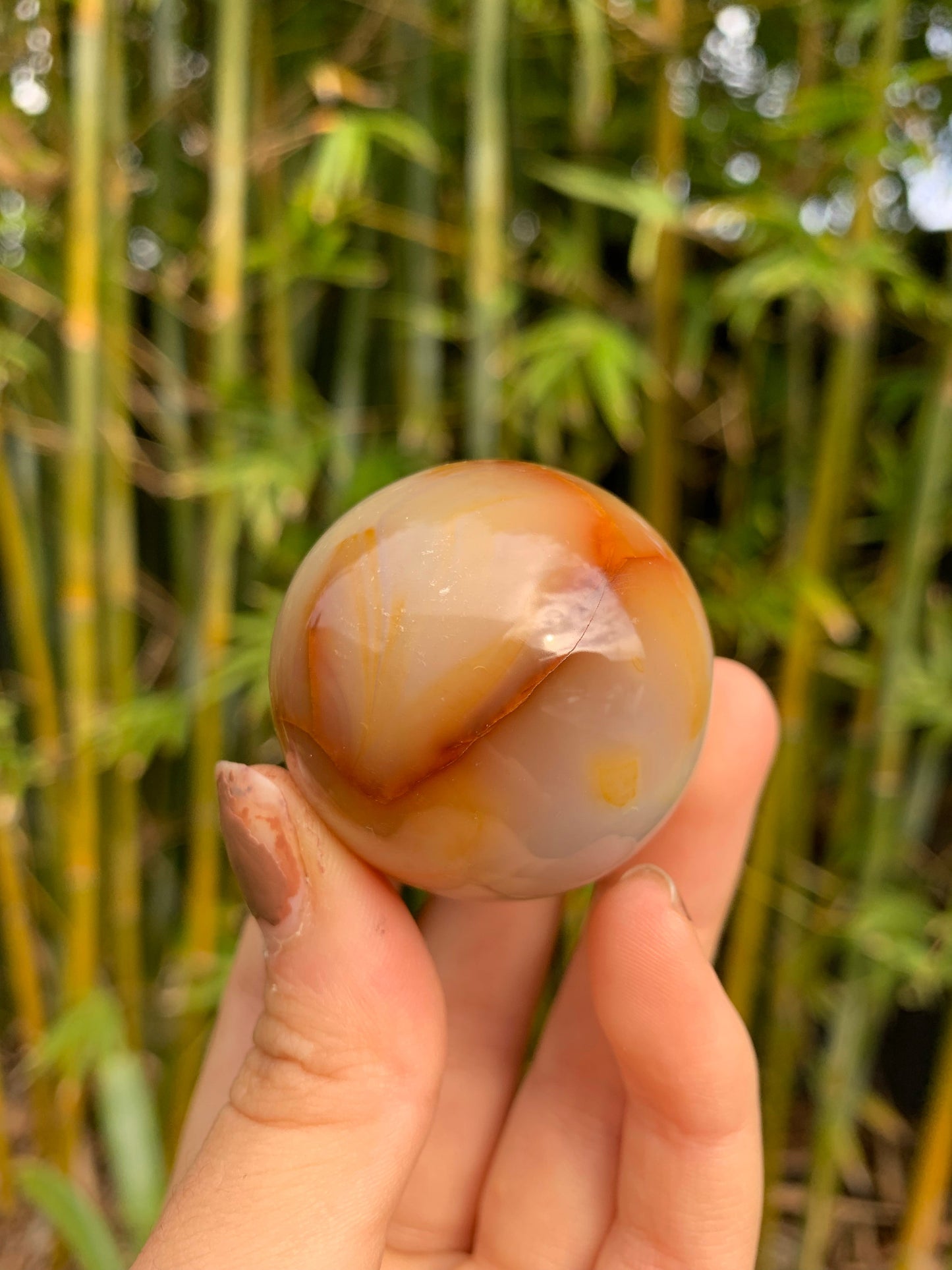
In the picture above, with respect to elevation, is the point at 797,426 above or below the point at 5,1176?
above

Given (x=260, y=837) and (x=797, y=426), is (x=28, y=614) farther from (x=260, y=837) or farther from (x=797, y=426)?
(x=797, y=426)

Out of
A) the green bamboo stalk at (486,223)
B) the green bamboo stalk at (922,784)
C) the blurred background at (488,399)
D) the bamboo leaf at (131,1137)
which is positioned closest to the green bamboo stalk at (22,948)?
the blurred background at (488,399)

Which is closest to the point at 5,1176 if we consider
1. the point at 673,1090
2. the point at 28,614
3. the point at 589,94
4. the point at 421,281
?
the point at 28,614

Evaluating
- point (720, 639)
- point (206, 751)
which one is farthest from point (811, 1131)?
point (206, 751)

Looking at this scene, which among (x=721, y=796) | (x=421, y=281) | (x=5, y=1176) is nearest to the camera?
(x=721, y=796)

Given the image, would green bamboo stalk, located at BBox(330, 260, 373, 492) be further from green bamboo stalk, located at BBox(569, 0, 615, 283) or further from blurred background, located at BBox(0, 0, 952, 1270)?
green bamboo stalk, located at BBox(569, 0, 615, 283)

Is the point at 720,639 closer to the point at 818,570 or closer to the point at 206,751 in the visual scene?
the point at 818,570

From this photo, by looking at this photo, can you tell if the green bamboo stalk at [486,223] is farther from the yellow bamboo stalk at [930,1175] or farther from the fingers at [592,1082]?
the yellow bamboo stalk at [930,1175]
